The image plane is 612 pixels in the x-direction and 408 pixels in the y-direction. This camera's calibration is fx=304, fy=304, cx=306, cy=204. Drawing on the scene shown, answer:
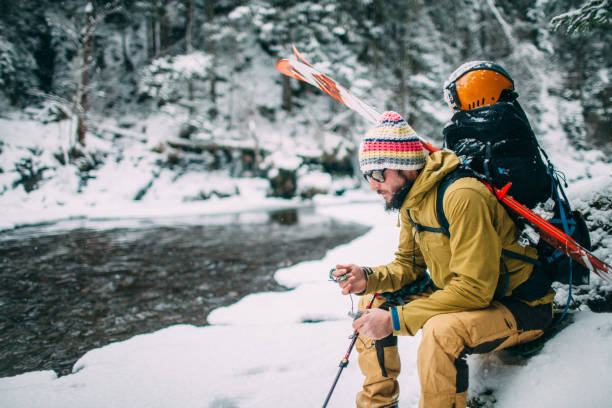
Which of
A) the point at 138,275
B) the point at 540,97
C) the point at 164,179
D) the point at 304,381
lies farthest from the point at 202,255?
the point at 540,97

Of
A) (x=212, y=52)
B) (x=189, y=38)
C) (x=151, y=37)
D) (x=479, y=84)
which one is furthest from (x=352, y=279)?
(x=151, y=37)

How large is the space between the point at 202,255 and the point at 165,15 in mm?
25679

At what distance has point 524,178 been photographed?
163 centimetres

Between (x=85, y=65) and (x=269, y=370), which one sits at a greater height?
(x=85, y=65)

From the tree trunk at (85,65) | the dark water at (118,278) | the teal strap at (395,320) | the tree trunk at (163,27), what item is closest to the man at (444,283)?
the teal strap at (395,320)

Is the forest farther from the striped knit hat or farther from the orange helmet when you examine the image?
the orange helmet

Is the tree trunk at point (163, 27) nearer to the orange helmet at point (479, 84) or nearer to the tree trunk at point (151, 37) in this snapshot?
the tree trunk at point (151, 37)

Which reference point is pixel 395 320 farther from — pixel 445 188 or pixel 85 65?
pixel 85 65

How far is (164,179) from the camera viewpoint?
717 inches

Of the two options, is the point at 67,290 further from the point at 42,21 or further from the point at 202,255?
the point at 42,21

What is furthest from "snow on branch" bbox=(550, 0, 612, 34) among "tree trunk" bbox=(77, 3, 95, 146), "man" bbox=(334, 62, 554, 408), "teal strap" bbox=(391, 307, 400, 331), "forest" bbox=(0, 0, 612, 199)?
"tree trunk" bbox=(77, 3, 95, 146)

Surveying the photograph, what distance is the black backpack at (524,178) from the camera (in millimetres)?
1599

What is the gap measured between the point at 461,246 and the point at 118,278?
591 cm

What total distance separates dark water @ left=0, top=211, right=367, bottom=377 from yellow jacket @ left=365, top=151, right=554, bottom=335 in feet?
10.2
